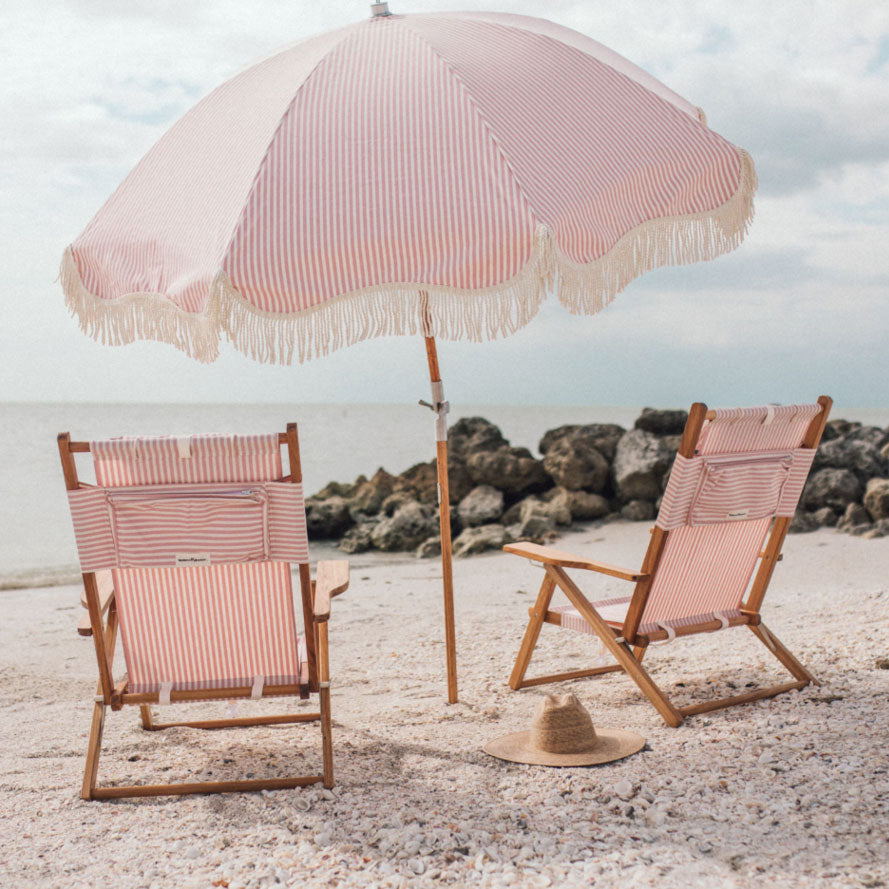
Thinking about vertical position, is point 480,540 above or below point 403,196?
below

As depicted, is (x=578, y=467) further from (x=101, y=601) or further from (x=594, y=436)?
(x=101, y=601)

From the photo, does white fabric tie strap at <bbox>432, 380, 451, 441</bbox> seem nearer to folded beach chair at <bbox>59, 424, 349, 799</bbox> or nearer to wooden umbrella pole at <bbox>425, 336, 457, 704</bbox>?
wooden umbrella pole at <bbox>425, 336, 457, 704</bbox>

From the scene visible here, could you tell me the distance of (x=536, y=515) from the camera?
10.1m

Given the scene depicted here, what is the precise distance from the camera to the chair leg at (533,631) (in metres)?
4.00

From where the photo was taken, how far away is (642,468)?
10156 mm

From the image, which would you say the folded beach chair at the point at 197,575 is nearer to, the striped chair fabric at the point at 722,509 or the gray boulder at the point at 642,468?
the striped chair fabric at the point at 722,509

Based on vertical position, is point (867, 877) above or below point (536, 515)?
above

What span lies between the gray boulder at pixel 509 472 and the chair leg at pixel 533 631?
22.1 ft

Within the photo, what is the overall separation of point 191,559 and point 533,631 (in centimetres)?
165

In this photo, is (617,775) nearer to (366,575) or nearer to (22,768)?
(22,768)

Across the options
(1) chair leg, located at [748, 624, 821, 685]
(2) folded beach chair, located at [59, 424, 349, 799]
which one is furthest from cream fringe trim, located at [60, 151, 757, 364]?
(1) chair leg, located at [748, 624, 821, 685]

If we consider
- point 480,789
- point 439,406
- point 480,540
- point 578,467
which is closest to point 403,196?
point 439,406

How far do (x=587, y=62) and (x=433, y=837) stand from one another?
2.75m

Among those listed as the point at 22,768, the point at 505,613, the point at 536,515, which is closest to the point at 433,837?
the point at 22,768
